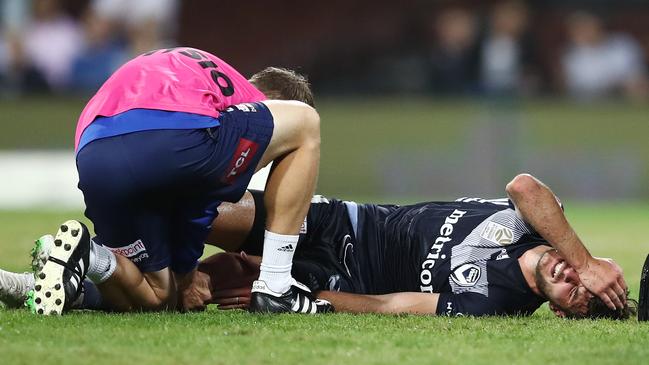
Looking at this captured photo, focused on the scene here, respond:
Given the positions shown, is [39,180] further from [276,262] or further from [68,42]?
[276,262]

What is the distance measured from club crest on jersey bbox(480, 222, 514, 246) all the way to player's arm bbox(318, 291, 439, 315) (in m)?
0.44

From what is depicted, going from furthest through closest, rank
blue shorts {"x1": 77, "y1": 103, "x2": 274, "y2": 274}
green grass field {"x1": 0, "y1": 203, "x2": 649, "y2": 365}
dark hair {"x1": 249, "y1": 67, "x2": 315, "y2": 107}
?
dark hair {"x1": 249, "y1": 67, "x2": 315, "y2": 107} < blue shorts {"x1": 77, "y1": 103, "x2": 274, "y2": 274} < green grass field {"x1": 0, "y1": 203, "x2": 649, "y2": 365}

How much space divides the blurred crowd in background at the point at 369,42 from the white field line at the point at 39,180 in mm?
1005

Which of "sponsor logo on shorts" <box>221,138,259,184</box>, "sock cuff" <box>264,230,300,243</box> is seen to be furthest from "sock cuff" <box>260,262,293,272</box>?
"sponsor logo on shorts" <box>221,138,259,184</box>

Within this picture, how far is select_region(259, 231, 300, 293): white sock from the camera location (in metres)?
5.93

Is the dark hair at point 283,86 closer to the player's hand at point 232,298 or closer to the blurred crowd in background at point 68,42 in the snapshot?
the player's hand at point 232,298

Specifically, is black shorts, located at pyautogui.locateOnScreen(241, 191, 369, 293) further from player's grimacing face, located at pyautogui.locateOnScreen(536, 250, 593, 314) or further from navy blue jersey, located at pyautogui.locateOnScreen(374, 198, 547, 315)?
player's grimacing face, located at pyautogui.locateOnScreen(536, 250, 593, 314)

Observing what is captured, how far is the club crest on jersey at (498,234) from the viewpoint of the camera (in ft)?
20.2

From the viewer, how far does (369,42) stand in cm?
1809

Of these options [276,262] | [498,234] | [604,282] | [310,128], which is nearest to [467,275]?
[498,234]

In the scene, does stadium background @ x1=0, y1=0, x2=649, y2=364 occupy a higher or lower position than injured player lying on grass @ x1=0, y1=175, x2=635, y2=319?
lower

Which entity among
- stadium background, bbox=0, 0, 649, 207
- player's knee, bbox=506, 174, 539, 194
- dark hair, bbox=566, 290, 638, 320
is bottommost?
stadium background, bbox=0, 0, 649, 207

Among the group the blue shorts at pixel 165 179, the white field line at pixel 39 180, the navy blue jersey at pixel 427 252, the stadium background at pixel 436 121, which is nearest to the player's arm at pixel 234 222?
the navy blue jersey at pixel 427 252

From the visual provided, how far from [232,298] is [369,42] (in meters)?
12.3
